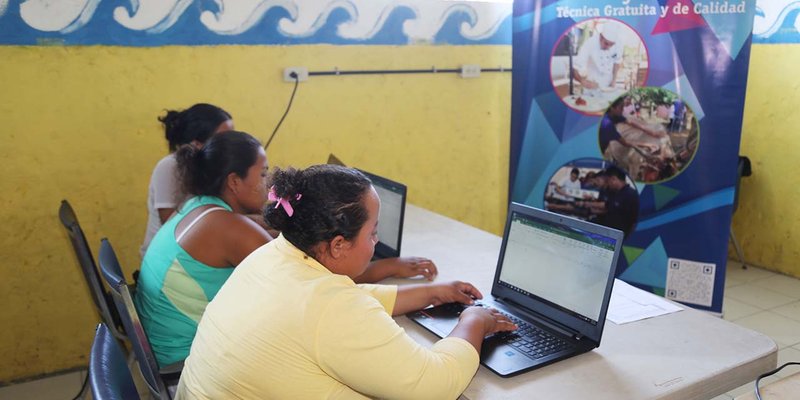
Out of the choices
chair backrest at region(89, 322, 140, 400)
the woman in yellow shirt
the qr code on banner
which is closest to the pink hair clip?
the woman in yellow shirt

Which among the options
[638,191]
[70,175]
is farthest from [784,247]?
[70,175]

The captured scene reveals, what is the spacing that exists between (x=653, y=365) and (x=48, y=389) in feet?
8.20

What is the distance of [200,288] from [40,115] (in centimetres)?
135

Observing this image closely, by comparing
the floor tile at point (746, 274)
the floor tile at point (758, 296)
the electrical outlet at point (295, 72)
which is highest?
the electrical outlet at point (295, 72)

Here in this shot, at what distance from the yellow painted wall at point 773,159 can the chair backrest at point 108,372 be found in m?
3.79

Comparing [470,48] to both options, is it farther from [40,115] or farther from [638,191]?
[40,115]

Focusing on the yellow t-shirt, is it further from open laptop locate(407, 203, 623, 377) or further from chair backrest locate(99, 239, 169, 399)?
chair backrest locate(99, 239, 169, 399)

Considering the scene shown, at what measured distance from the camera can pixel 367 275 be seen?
76.8 inches

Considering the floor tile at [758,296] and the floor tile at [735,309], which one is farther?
the floor tile at [758,296]

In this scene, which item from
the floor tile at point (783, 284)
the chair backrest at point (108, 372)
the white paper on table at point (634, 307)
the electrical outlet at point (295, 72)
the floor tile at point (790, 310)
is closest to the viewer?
the chair backrest at point (108, 372)

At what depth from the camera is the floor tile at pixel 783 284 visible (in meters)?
3.60

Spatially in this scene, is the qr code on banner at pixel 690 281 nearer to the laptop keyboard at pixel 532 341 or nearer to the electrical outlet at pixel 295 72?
the laptop keyboard at pixel 532 341

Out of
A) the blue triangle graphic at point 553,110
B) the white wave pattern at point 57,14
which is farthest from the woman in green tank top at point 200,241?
the blue triangle graphic at point 553,110

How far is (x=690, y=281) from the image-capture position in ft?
9.30
